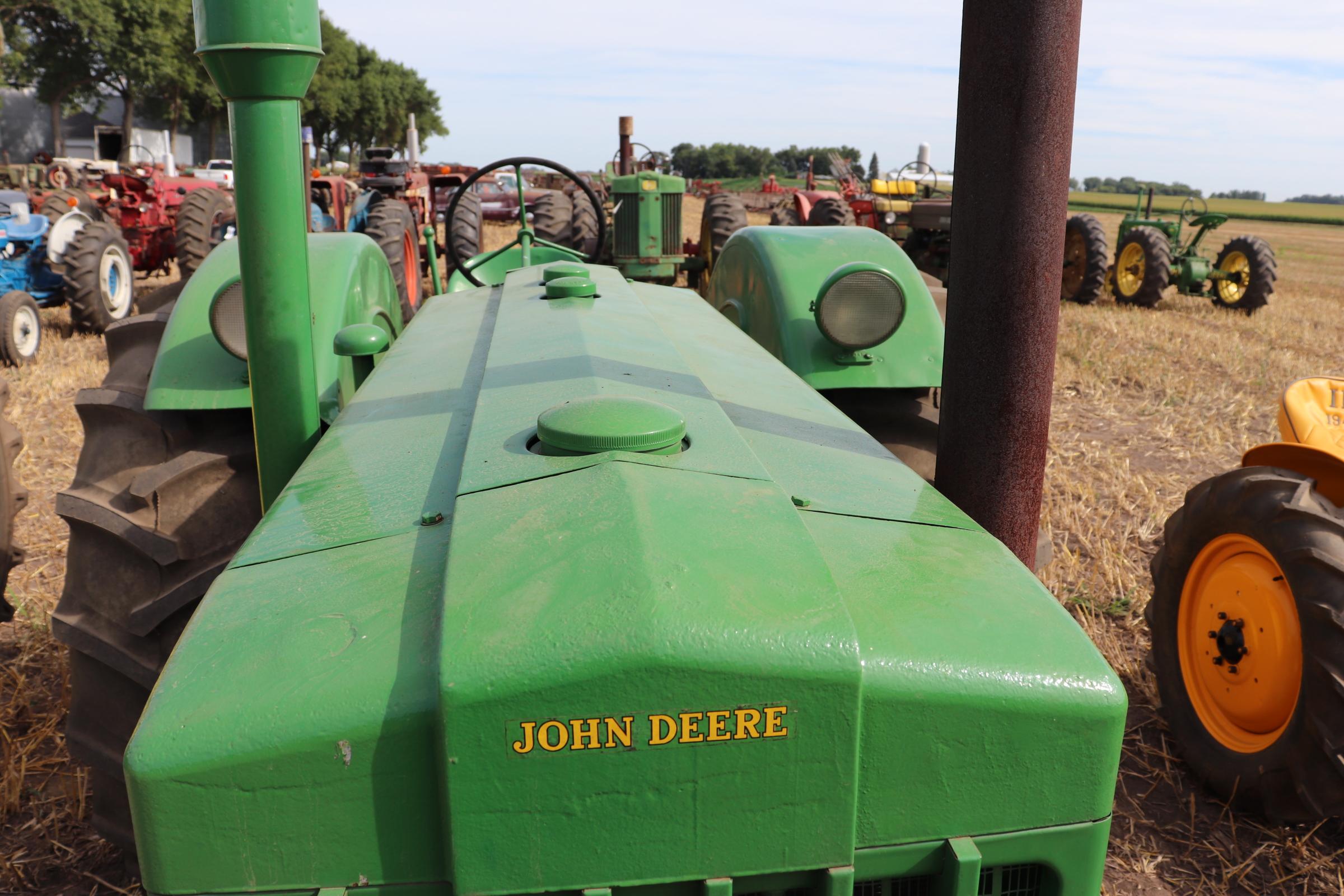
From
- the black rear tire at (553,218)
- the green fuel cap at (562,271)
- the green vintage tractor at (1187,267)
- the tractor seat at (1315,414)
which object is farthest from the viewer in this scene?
the green vintage tractor at (1187,267)

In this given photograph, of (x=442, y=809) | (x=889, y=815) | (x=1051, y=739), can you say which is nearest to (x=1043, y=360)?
(x=1051, y=739)

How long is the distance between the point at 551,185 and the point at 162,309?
18909 mm

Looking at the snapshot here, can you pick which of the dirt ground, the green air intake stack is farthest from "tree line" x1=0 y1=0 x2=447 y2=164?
the green air intake stack

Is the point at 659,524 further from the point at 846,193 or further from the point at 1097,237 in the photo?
the point at 846,193

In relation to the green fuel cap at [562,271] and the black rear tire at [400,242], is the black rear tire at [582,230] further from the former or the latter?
the green fuel cap at [562,271]

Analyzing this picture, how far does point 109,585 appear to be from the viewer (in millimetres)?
2324

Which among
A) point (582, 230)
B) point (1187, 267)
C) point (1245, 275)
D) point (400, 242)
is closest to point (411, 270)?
point (400, 242)

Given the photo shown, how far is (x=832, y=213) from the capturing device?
12570mm

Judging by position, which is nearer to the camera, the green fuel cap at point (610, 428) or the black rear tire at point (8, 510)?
the green fuel cap at point (610, 428)

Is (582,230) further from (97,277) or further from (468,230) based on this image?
(97,277)

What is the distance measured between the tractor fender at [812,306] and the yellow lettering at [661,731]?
189cm

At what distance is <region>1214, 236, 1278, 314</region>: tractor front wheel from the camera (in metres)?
11.6

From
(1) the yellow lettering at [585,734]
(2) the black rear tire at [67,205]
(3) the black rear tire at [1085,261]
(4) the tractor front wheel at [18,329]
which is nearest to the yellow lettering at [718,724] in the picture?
(1) the yellow lettering at [585,734]

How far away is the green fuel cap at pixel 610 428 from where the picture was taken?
1495 millimetres
